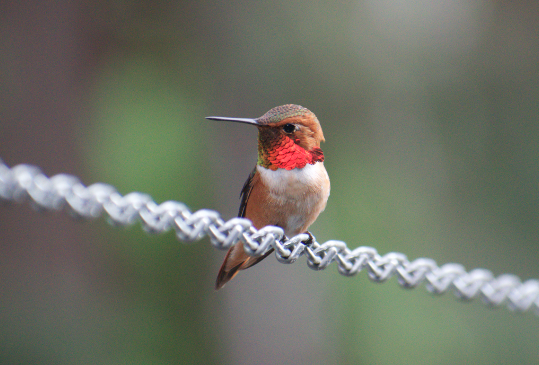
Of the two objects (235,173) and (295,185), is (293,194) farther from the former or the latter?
(235,173)

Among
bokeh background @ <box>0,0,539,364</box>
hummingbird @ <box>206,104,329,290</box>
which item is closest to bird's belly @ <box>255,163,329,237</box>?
hummingbird @ <box>206,104,329,290</box>

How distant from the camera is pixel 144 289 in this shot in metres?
4.17

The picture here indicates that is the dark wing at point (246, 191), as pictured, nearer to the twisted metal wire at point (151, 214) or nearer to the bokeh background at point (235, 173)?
the twisted metal wire at point (151, 214)

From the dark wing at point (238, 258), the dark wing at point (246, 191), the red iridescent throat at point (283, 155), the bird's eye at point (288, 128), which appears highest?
the bird's eye at point (288, 128)

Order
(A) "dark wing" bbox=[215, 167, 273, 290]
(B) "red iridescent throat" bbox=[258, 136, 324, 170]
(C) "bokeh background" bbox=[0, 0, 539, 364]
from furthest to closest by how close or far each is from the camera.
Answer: (C) "bokeh background" bbox=[0, 0, 539, 364] → (A) "dark wing" bbox=[215, 167, 273, 290] → (B) "red iridescent throat" bbox=[258, 136, 324, 170]

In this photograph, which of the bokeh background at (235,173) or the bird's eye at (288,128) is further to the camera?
the bokeh background at (235,173)

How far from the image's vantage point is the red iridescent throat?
5.21 feet

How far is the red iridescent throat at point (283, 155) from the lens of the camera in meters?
1.59

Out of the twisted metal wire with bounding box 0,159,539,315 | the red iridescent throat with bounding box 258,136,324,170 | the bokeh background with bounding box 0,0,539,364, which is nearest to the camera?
the twisted metal wire with bounding box 0,159,539,315

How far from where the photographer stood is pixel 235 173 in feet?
13.1

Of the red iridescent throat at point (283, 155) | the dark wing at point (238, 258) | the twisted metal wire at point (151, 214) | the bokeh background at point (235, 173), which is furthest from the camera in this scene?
the bokeh background at point (235, 173)

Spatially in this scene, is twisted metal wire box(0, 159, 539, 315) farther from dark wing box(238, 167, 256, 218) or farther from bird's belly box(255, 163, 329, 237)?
dark wing box(238, 167, 256, 218)

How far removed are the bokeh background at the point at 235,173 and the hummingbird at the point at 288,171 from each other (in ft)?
7.19

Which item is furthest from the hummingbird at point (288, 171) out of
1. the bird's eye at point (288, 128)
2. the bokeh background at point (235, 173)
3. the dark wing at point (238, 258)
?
the bokeh background at point (235, 173)
